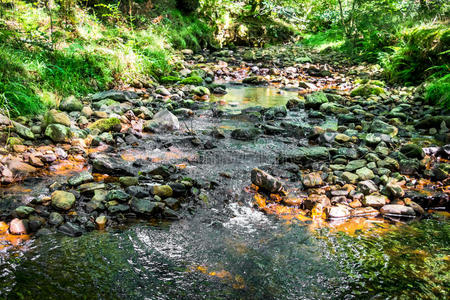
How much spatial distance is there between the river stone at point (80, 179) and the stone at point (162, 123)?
71.9 inches

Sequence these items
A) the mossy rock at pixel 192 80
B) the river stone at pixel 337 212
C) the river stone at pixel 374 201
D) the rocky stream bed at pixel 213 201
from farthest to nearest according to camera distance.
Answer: the mossy rock at pixel 192 80
the river stone at pixel 374 201
the river stone at pixel 337 212
the rocky stream bed at pixel 213 201

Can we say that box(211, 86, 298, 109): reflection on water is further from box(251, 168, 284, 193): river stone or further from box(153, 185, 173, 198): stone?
box(153, 185, 173, 198): stone

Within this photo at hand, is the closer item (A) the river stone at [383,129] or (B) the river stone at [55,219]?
(B) the river stone at [55,219]

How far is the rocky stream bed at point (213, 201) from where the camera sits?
2.13 metres

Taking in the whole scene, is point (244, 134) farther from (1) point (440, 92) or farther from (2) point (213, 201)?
(1) point (440, 92)

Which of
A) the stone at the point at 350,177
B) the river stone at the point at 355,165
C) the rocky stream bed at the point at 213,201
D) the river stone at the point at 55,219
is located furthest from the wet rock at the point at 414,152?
the river stone at the point at 55,219

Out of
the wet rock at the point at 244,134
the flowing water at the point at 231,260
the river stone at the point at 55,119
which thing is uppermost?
the river stone at the point at 55,119

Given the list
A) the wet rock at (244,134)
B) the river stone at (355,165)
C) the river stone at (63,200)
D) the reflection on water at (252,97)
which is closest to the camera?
the river stone at (63,200)

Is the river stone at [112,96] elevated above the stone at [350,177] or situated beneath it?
elevated above

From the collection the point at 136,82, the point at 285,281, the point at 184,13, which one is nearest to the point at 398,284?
the point at 285,281

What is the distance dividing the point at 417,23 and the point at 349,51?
3.40 metres

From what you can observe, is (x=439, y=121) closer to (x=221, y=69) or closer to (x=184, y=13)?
(x=221, y=69)

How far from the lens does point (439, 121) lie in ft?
17.9

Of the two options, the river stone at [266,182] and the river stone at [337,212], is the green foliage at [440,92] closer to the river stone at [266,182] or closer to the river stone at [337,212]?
the river stone at [337,212]
